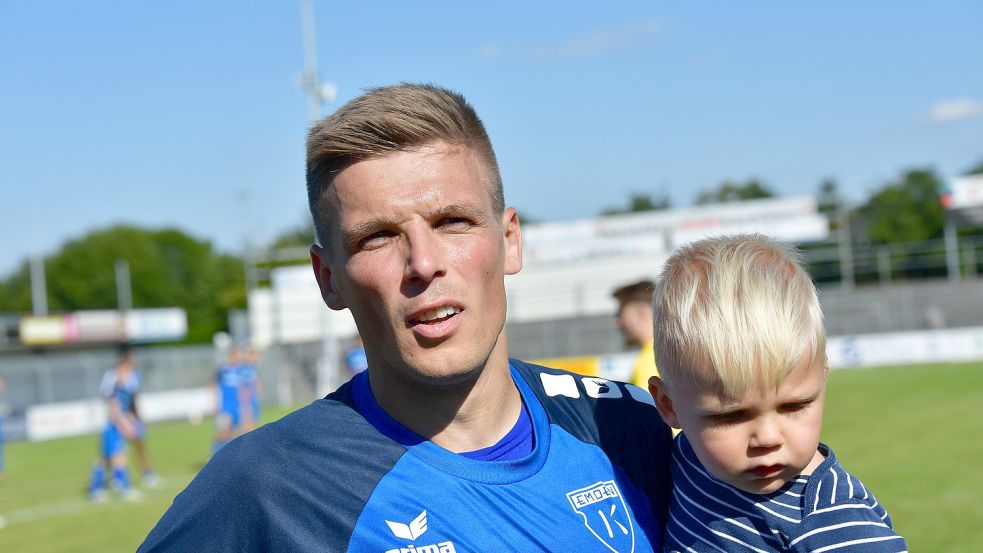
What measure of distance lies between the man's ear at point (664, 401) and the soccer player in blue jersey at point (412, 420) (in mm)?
206

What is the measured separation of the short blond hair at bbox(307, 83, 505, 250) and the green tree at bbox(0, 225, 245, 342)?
86.2m

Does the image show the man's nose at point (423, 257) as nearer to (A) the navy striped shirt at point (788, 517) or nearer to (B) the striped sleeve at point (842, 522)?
(A) the navy striped shirt at point (788, 517)

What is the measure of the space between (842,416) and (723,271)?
1669cm

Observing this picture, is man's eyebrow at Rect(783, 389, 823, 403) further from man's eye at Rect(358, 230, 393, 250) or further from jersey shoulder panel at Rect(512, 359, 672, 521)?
man's eye at Rect(358, 230, 393, 250)

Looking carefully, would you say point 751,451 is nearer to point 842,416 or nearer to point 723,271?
point 723,271

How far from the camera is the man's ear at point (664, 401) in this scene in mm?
2457

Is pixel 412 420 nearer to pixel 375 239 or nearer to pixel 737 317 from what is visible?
pixel 375 239

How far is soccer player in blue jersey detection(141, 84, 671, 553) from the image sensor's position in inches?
87.0

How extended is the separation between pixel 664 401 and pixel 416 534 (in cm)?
73

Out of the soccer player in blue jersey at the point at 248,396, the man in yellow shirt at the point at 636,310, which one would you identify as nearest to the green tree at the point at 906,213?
the soccer player in blue jersey at the point at 248,396

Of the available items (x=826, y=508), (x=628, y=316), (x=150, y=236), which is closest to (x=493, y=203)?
(x=826, y=508)

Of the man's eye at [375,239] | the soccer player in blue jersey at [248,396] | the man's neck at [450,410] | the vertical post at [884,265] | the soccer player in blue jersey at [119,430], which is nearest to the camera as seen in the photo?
the man's eye at [375,239]

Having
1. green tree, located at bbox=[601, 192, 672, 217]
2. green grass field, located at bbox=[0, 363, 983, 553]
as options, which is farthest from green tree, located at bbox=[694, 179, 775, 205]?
green grass field, located at bbox=[0, 363, 983, 553]

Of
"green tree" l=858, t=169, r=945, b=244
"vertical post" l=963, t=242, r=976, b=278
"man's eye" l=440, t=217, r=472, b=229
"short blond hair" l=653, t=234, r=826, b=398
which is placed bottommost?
"vertical post" l=963, t=242, r=976, b=278
